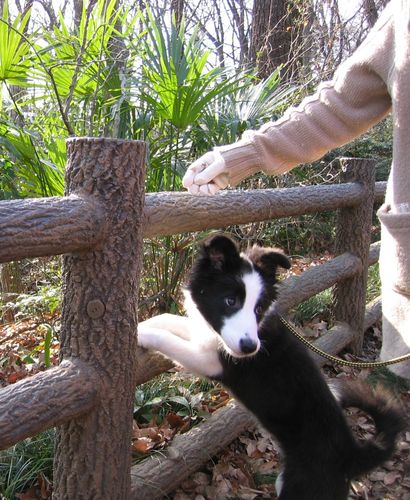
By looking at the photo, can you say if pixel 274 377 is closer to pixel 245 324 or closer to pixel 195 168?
pixel 245 324

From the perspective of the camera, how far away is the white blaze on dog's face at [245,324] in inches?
89.1

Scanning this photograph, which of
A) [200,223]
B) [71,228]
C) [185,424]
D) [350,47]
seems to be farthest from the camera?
[350,47]

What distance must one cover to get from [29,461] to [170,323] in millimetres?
908

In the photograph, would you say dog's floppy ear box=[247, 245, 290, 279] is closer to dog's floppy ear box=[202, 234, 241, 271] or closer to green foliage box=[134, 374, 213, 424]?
dog's floppy ear box=[202, 234, 241, 271]

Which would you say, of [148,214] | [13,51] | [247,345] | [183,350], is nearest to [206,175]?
[148,214]

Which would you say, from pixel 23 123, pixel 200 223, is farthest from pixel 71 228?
pixel 23 123

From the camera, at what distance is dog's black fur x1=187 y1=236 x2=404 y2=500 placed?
2.40m

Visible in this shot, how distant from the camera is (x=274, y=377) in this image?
2508 mm

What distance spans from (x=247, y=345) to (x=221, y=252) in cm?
46

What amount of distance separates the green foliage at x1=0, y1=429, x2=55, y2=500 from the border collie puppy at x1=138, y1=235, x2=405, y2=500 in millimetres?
689

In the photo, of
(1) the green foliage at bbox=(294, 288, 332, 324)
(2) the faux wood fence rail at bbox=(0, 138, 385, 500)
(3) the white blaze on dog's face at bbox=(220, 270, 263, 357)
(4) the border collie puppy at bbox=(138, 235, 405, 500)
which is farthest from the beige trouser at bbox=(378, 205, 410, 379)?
(1) the green foliage at bbox=(294, 288, 332, 324)

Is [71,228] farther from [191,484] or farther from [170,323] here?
[191,484]

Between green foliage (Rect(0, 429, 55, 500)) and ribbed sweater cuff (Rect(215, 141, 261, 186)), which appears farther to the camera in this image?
green foliage (Rect(0, 429, 55, 500))

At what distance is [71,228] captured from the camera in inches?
61.4
